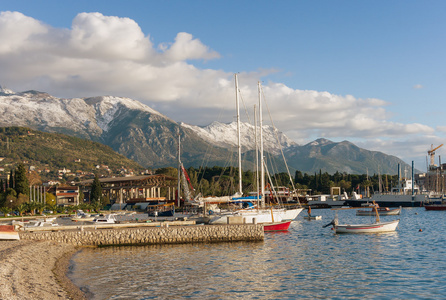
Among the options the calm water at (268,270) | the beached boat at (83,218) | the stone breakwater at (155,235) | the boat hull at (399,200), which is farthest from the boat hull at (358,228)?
the boat hull at (399,200)

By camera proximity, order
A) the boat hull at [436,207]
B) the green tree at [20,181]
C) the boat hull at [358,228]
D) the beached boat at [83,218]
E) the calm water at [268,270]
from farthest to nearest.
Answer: the boat hull at [436,207] → the green tree at [20,181] → the beached boat at [83,218] → the boat hull at [358,228] → the calm water at [268,270]

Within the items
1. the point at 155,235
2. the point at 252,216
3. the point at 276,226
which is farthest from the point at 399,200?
the point at 155,235

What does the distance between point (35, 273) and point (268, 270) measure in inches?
609

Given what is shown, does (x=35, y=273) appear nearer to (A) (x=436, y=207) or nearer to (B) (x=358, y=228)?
(B) (x=358, y=228)

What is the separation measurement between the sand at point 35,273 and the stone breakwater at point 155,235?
520 centimetres

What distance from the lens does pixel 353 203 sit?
178125mm

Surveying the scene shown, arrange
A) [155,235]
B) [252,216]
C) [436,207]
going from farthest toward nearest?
1. [436,207]
2. [252,216]
3. [155,235]

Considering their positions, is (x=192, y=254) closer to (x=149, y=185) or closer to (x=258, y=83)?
(x=258, y=83)

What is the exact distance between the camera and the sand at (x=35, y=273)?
21.6m

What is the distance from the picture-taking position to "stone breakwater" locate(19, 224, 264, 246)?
46812 millimetres

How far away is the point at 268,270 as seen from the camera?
32.2m

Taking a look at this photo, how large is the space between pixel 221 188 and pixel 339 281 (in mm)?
163987

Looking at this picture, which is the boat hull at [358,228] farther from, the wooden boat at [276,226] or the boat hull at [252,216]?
the boat hull at [252,216]

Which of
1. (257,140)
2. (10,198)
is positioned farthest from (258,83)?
(10,198)
